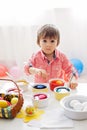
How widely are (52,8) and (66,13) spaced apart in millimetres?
150

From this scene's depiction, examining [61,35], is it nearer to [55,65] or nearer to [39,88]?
[55,65]

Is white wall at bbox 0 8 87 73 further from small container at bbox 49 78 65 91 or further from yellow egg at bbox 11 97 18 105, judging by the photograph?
yellow egg at bbox 11 97 18 105

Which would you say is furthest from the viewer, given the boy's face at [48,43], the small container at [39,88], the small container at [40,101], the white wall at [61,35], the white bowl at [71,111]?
the white wall at [61,35]

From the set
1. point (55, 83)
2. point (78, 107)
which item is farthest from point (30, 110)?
point (55, 83)

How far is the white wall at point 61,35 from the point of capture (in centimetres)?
276

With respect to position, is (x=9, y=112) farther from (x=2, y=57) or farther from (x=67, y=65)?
(x=2, y=57)

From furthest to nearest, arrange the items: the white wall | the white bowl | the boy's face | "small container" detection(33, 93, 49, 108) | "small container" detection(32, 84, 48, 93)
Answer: the white wall < the boy's face < "small container" detection(32, 84, 48, 93) < "small container" detection(33, 93, 49, 108) < the white bowl

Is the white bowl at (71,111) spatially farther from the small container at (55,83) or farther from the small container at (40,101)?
the small container at (55,83)

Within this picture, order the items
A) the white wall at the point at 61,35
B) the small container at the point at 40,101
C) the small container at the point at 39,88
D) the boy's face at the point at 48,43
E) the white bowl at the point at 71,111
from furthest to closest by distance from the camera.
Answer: the white wall at the point at 61,35, the boy's face at the point at 48,43, the small container at the point at 39,88, the small container at the point at 40,101, the white bowl at the point at 71,111

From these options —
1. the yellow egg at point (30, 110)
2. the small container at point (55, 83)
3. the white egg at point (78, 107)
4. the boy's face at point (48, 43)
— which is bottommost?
the yellow egg at point (30, 110)

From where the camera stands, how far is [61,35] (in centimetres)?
281

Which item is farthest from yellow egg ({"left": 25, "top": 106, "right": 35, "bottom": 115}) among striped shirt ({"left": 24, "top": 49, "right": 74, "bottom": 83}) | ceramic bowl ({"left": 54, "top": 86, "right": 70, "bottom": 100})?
striped shirt ({"left": 24, "top": 49, "right": 74, "bottom": 83})

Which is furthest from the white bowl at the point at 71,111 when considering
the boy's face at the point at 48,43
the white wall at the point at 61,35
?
the white wall at the point at 61,35

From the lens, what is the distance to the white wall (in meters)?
2.76
